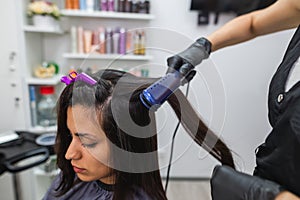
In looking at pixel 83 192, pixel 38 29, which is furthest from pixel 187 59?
pixel 38 29

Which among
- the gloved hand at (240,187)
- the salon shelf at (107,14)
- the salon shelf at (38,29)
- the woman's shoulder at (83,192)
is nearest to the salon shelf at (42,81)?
the salon shelf at (38,29)

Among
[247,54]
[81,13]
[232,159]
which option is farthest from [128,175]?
[247,54]

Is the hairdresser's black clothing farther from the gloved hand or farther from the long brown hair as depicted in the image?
the long brown hair

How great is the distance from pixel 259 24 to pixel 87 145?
23.7 inches

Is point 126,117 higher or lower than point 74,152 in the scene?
higher

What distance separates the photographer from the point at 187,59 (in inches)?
24.0

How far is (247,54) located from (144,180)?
1.61 m

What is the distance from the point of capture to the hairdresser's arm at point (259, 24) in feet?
2.28

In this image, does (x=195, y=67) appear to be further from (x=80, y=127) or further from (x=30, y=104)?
(x=30, y=104)

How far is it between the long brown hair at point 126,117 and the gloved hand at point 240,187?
18 cm

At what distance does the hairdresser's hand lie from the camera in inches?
23.2

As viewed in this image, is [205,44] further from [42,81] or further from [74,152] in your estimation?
[42,81]

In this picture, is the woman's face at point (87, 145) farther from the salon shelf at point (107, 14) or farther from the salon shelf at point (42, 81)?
the salon shelf at point (107, 14)

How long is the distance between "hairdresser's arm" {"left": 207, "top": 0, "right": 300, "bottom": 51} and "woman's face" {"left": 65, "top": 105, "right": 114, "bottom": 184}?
423 millimetres
